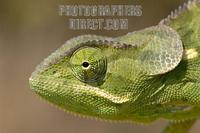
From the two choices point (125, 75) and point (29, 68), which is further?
point (29, 68)

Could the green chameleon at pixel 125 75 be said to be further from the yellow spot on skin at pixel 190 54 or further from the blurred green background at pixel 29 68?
the blurred green background at pixel 29 68

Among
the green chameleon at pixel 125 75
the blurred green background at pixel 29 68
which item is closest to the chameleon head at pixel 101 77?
the green chameleon at pixel 125 75

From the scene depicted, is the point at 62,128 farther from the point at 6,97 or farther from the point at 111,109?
the point at 111,109

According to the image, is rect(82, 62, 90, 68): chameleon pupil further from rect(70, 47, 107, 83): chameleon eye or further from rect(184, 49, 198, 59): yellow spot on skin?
rect(184, 49, 198, 59): yellow spot on skin

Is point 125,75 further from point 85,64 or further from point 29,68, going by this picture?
point 29,68

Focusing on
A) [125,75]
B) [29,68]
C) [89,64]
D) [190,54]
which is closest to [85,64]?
[89,64]
